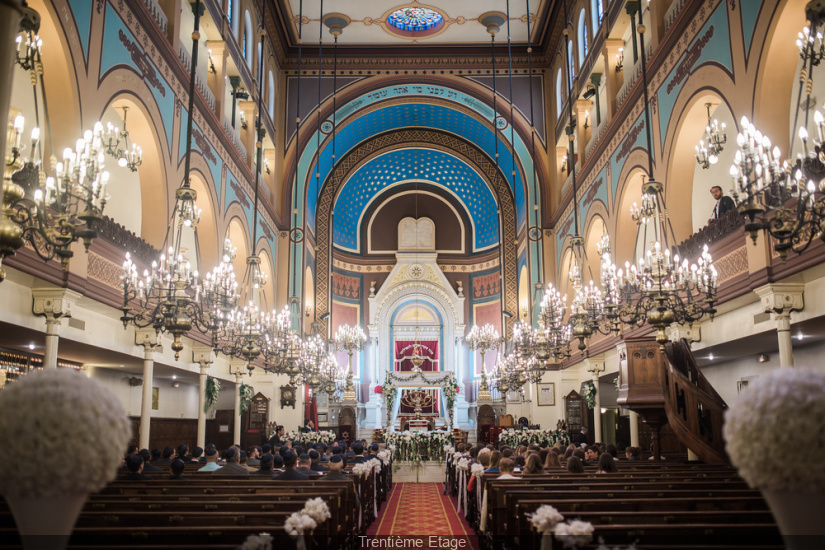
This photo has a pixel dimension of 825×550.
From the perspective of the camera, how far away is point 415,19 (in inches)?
954

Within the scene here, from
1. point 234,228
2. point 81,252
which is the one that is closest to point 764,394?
point 81,252

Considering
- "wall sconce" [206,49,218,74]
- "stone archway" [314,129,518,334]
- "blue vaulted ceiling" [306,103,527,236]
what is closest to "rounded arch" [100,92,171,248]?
"wall sconce" [206,49,218,74]

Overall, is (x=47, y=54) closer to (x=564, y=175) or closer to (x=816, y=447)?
(x=816, y=447)

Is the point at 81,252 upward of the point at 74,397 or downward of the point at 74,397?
upward

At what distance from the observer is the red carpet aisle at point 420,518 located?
10609 millimetres

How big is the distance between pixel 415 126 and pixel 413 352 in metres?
10.8

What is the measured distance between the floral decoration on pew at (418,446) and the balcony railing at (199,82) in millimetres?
11412

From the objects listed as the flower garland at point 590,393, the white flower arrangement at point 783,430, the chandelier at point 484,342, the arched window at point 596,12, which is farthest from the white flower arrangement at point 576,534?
the chandelier at point 484,342

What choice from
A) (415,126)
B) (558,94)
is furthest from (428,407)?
(558,94)

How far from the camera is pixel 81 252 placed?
9914mm

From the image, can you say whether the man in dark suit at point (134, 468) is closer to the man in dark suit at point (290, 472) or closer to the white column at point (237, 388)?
the man in dark suit at point (290, 472)

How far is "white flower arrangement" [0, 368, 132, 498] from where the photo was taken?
7.93 ft

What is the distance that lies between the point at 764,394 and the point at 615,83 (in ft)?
53.5

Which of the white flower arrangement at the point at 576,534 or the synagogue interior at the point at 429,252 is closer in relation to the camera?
the white flower arrangement at the point at 576,534
